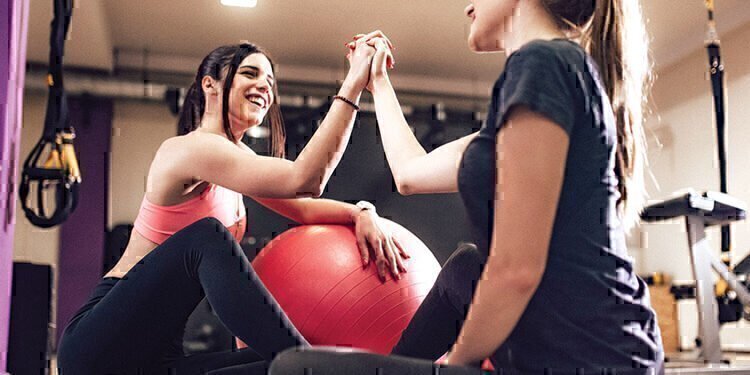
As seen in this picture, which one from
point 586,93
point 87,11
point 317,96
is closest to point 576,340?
point 586,93

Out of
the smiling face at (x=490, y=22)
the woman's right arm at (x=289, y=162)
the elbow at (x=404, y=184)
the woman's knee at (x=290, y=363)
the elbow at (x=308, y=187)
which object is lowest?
the woman's knee at (x=290, y=363)

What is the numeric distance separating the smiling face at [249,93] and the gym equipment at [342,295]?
46cm

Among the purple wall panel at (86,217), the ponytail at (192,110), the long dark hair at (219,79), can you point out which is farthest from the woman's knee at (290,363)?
the purple wall panel at (86,217)

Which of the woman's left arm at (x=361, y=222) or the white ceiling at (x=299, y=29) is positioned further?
the white ceiling at (x=299, y=29)

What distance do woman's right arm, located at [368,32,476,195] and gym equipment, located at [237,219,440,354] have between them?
0.40m

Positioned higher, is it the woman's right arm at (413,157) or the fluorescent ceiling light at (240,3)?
the fluorescent ceiling light at (240,3)

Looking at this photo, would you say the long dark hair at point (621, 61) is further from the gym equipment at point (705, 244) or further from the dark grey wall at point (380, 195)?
the dark grey wall at point (380, 195)

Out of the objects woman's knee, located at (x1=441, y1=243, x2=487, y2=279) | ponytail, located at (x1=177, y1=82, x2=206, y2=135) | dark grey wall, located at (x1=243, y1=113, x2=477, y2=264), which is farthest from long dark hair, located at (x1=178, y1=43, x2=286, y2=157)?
dark grey wall, located at (x1=243, y1=113, x2=477, y2=264)

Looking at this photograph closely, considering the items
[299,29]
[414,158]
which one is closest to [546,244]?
[414,158]

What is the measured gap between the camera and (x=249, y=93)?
2.03 meters

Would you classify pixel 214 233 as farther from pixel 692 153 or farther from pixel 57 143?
pixel 692 153

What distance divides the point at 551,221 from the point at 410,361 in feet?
0.89

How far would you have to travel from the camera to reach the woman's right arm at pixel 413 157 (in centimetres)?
132

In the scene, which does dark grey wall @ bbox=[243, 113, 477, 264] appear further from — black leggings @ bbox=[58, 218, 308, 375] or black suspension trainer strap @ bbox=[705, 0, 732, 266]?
black leggings @ bbox=[58, 218, 308, 375]
